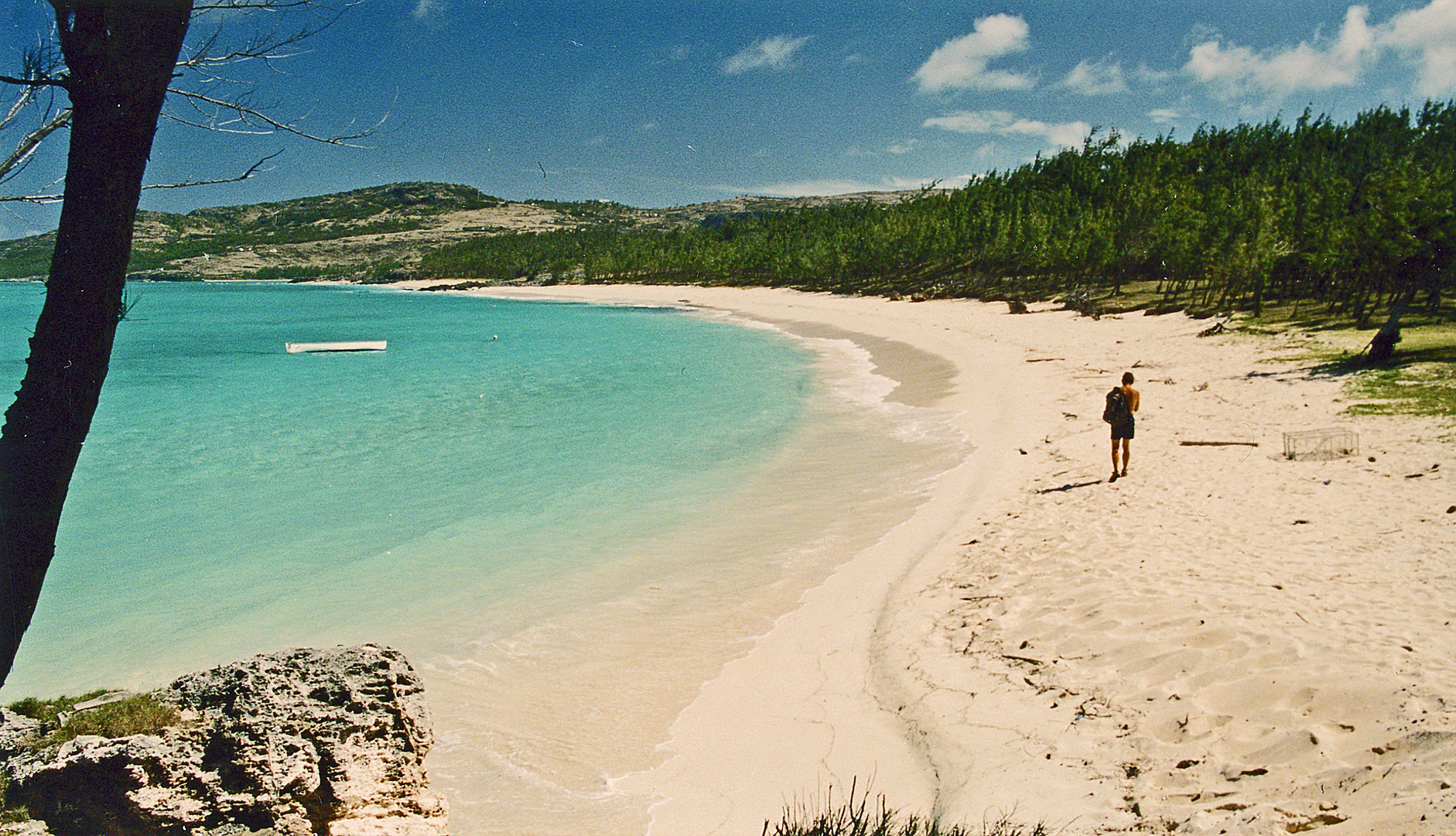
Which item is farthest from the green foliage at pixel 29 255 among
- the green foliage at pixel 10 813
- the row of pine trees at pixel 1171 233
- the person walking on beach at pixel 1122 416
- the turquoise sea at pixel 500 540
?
the row of pine trees at pixel 1171 233

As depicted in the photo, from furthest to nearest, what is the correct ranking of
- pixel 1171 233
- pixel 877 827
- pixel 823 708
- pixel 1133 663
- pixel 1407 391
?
pixel 1171 233 → pixel 1407 391 → pixel 823 708 → pixel 1133 663 → pixel 877 827

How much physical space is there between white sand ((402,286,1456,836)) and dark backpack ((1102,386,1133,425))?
3.14 feet

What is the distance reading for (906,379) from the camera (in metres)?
25.9

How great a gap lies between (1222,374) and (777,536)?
1421cm

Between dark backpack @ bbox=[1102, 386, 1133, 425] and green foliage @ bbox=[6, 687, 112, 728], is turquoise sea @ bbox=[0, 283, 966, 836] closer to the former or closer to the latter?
green foliage @ bbox=[6, 687, 112, 728]

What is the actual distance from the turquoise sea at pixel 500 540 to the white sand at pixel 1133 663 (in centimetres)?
78

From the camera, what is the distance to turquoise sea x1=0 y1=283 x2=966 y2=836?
23.4ft

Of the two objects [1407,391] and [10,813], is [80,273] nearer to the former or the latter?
[10,813]

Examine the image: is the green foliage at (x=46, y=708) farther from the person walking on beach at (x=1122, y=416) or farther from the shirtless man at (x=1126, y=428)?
the shirtless man at (x=1126, y=428)

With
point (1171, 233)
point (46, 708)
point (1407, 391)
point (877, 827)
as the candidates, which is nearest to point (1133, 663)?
point (877, 827)

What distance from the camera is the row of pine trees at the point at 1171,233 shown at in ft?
72.6

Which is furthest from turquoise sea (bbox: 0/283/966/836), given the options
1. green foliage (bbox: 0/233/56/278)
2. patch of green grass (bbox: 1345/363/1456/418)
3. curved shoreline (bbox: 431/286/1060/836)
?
patch of green grass (bbox: 1345/363/1456/418)

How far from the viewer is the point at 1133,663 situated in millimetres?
6332

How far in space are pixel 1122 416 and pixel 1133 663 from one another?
6.15 metres
